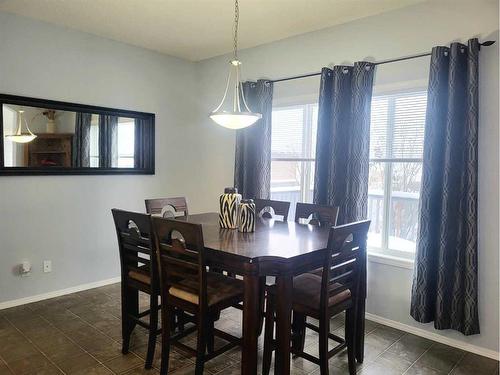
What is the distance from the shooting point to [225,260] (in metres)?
2.15

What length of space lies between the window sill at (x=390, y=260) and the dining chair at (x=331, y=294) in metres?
0.82

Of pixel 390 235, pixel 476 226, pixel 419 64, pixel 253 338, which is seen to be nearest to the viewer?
pixel 253 338

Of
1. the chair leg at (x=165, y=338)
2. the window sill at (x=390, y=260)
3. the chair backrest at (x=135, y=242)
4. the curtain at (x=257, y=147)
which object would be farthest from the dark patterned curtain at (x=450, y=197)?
A: the chair backrest at (x=135, y=242)

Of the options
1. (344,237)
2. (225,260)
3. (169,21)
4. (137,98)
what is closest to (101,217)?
(137,98)

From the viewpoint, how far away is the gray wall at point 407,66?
2695mm

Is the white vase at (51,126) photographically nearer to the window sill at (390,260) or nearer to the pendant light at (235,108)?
the pendant light at (235,108)

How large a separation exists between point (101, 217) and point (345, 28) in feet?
9.88

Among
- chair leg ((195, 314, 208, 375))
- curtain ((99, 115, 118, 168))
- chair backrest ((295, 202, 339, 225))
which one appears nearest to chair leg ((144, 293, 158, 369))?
chair leg ((195, 314, 208, 375))

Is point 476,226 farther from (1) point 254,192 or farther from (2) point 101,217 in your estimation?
(2) point 101,217

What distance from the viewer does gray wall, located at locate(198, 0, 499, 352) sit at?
2.70m

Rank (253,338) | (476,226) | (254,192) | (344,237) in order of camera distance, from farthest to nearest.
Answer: (254,192)
(476,226)
(344,237)
(253,338)

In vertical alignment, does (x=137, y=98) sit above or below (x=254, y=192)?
above

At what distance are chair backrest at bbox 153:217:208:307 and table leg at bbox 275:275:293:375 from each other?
0.42 m

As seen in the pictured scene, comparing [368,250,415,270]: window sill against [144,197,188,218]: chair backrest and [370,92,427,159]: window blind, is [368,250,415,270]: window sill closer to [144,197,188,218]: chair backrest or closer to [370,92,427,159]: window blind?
[370,92,427,159]: window blind
